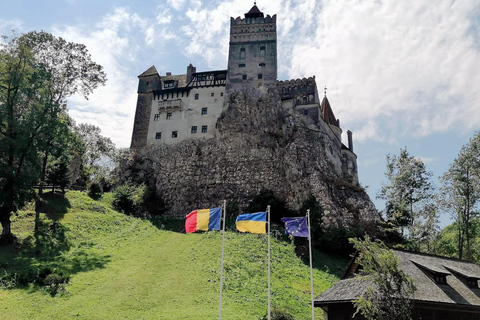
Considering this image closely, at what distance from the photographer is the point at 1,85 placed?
40812mm

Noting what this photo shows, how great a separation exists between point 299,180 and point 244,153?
31.2 ft

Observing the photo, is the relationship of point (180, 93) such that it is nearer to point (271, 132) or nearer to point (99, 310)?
point (271, 132)

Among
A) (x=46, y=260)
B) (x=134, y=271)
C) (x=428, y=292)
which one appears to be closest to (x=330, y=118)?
(x=134, y=271)

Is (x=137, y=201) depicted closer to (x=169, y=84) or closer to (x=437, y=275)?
(x=169, y=84)

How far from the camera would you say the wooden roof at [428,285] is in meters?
25.5

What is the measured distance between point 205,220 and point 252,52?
1837 inches

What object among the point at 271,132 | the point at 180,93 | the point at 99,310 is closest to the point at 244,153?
the point at 271,132

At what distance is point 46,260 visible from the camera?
35375mm

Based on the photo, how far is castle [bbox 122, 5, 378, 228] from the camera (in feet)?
188

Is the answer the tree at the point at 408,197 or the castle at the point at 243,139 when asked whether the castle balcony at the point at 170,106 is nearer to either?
the castle at the point at 243,139

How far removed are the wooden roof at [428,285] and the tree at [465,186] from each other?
14327mm

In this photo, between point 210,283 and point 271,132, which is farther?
point 271,132

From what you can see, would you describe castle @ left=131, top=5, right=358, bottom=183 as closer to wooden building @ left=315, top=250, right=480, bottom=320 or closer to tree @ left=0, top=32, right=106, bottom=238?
tree @ left=0, top=32, right=106, bottom=238

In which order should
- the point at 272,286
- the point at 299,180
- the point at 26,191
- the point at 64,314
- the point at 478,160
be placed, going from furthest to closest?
the point at 299,180
the point at 478,160
the point at 26,191
the point at 272,286
the point at 64,314
